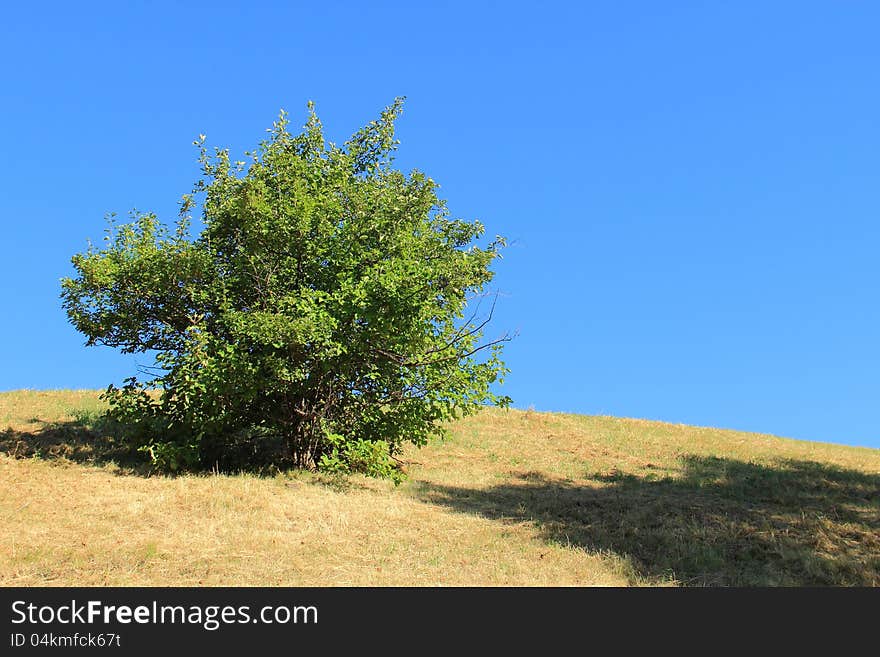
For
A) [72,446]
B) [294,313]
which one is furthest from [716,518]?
[72,446]

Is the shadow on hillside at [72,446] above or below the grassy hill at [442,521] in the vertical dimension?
above

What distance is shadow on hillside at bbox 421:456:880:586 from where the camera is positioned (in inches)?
650

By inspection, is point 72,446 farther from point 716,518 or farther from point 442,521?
point 716,518

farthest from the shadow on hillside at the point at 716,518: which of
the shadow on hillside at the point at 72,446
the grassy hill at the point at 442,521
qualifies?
the shadow on hillside at the point at 72,446

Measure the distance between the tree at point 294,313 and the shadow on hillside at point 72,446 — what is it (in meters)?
1.47

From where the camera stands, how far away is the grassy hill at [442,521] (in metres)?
14.8

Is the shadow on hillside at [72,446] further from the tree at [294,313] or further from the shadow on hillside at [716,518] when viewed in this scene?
the shadow on hillside at [716,518]

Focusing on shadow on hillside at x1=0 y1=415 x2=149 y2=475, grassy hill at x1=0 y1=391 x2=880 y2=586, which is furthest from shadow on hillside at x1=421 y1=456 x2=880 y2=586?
shadow on hillside at x1=0 y1=415 x2=149 y2=475

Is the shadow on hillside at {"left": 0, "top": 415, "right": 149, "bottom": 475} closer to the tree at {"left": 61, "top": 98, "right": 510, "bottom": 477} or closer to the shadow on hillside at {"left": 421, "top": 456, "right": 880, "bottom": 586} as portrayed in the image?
the tree at {"left": 61, "top": 98, "right": 510, "bottom": 477}

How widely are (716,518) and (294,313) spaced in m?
13.4

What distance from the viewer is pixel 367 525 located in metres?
18.0

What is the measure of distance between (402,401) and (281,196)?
7718 mm

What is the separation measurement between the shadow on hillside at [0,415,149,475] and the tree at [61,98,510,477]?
147 cm
